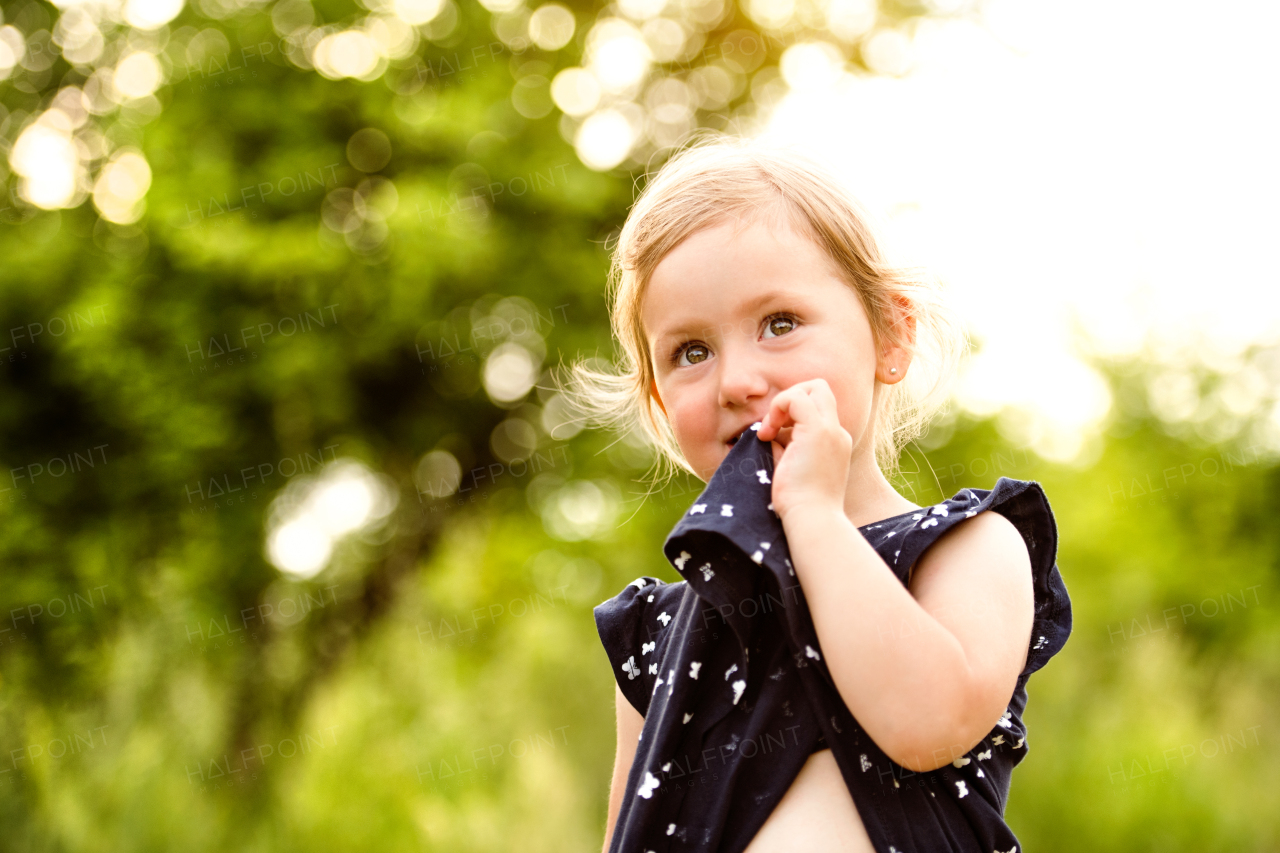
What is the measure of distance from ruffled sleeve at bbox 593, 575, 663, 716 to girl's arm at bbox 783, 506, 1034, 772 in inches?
20.6

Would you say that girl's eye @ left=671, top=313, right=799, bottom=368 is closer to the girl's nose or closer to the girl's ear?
the girl's nose

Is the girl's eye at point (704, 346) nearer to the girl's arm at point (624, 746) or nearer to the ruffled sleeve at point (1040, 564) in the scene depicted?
the ruffled sleeve at point (1040, 564)

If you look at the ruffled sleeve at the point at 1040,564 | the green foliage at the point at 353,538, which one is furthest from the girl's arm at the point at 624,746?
the green foliage at the point at 353,538

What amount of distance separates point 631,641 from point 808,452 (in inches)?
23.6

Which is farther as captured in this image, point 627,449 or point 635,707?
point 627,449

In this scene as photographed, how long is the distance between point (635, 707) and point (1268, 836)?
578 centimetres

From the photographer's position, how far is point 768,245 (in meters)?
1.55

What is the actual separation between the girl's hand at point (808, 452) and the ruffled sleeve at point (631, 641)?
503mm

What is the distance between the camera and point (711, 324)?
1554 mm

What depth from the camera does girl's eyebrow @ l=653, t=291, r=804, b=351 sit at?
5.00ft

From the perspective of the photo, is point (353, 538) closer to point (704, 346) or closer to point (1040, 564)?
point (704, 346)

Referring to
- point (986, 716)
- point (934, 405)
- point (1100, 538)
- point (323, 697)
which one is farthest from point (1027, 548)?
point (1100, 538)

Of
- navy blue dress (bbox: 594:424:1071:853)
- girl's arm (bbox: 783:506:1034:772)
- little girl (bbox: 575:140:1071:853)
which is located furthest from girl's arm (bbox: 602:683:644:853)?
girl's arm (bbox: 783:506:1034:772)

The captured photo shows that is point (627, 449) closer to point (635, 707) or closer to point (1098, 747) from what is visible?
point (1098, 747)
